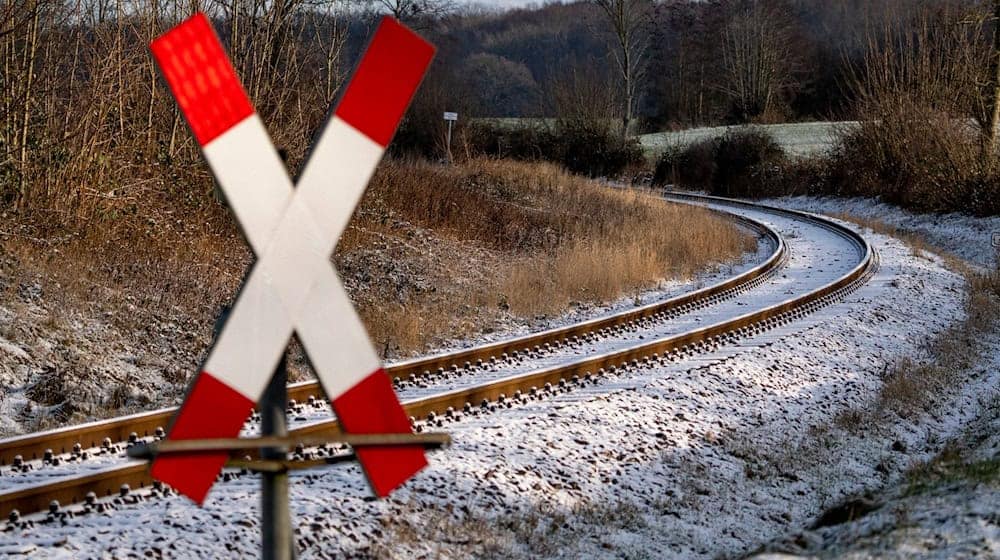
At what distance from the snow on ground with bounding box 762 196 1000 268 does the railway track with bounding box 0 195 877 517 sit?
26.6 feet

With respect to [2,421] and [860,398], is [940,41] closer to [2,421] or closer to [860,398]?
[860,398]

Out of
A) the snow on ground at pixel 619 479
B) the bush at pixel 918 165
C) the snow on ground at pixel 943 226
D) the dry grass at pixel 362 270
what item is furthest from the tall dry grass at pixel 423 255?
the bush at pixel 918 165

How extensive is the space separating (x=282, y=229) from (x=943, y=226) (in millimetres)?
27015

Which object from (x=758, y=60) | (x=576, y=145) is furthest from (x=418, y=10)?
(x=758, y=60)

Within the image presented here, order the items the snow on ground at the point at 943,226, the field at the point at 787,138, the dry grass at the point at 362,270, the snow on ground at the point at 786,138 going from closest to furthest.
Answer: the dry grass at the point at 362,270, the snow on ground at the point at 943,226, the field at the point at 787,138, the snow on ground at the point at 786,138

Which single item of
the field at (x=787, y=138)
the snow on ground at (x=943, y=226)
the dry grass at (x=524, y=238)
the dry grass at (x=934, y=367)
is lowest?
the snow on ground at (x=943, y=226)

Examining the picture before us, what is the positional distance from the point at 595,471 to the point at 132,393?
419cm

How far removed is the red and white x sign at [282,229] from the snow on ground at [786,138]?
1567 inches

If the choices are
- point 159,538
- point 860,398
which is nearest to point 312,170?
point 159,538

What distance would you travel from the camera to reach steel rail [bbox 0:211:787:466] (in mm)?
6164

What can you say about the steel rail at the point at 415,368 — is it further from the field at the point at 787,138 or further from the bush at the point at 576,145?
the field at the point at 787,138

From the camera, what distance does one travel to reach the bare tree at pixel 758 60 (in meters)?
58.1

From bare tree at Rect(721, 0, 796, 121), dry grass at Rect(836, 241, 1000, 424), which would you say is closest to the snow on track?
dry grass at Rect(836, 241, 1000, 424)

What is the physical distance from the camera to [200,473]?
7.66 feet
